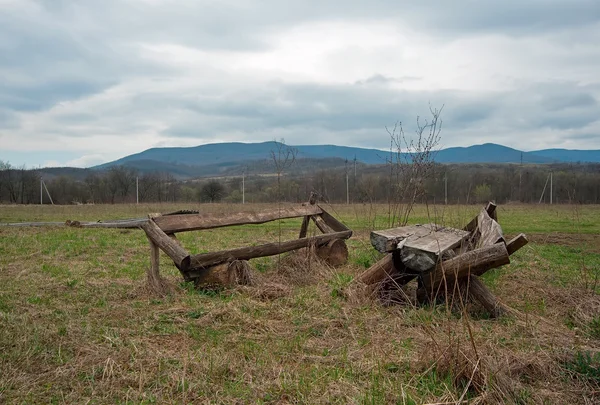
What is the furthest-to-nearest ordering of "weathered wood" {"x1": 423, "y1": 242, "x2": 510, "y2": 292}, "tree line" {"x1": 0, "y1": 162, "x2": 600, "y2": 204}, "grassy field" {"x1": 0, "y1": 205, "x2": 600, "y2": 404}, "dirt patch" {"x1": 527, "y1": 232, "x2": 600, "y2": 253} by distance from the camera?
"tree line" {"x1": 0, "y1": 162, "x2": 600, "y2": 204}, "dirt patch" {"x1": 527, "y1": 232, "x2": 600, "y2": 253}, "weathered wood" {"x1": 423, "y1": 242, "x2": 510, "y2": 292}, "grassy field" {"x1": 0, "y1": 205, "x2": 600, "y2": 404}

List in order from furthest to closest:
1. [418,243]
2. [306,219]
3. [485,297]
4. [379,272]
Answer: [306,219] → [379,272] → [418,243] → [485,297]

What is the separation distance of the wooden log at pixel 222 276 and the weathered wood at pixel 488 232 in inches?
121

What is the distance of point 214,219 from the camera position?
7.47m

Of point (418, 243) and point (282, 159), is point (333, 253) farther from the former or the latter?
point (418, 243)

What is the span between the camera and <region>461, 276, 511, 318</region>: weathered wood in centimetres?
534

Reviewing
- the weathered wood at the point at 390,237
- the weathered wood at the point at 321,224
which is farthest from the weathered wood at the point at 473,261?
the weathered wood at the point at 321,224

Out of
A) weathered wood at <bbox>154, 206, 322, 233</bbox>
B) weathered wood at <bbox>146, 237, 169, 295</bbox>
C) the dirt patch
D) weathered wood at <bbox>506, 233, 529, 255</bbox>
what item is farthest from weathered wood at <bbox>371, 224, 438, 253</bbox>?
the dirt patch

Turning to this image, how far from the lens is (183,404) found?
3305 mm

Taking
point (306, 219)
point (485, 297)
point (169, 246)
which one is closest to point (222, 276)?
point (169, 246)

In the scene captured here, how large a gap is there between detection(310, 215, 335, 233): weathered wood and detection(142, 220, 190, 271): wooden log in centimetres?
348

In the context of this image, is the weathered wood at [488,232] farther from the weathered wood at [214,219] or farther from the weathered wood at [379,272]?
the weathered wood at [214,219]

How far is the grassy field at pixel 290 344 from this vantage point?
3420mm

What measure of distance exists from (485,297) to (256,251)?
3.29 meters

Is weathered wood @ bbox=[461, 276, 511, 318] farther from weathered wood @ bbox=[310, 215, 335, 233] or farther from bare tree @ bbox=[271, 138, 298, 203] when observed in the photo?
weathered wood @ bbox=[310, 215, 335, 233]
